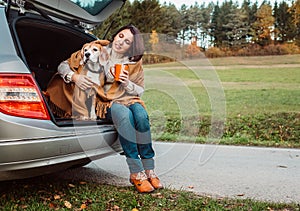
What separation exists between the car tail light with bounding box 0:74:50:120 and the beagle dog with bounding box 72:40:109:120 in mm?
664

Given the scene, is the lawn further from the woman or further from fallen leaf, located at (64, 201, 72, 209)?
the woman

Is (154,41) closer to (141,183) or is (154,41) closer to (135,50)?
(135,50)

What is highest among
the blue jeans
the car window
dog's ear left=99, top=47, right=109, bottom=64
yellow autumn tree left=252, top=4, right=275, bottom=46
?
yellow autumn tree left=252, top=4, right=275, bottom=46

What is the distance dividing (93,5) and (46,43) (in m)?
0.69

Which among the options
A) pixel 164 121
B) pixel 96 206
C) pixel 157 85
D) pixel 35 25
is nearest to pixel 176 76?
pixel 157 85

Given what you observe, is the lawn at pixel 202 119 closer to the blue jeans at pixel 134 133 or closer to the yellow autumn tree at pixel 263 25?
the blue jeans at pixel 134 133

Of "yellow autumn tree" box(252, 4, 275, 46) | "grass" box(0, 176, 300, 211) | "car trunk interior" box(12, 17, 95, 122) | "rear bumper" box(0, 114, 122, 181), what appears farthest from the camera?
"yellow autumn tree" box(252, 4, 275, 46)

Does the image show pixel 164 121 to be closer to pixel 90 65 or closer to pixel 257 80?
pixel 90 65

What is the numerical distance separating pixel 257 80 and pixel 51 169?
10.2m

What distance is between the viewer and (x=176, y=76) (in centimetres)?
388

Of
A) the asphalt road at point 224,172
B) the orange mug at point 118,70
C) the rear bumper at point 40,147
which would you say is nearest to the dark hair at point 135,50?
the orange mug at point 118,70

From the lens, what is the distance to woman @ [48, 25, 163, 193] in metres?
2.82

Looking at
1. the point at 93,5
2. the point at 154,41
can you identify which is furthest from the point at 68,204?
the point at 93,5

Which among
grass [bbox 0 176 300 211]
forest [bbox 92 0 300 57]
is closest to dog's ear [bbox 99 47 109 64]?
grass [bbox 0 176 300 211]
